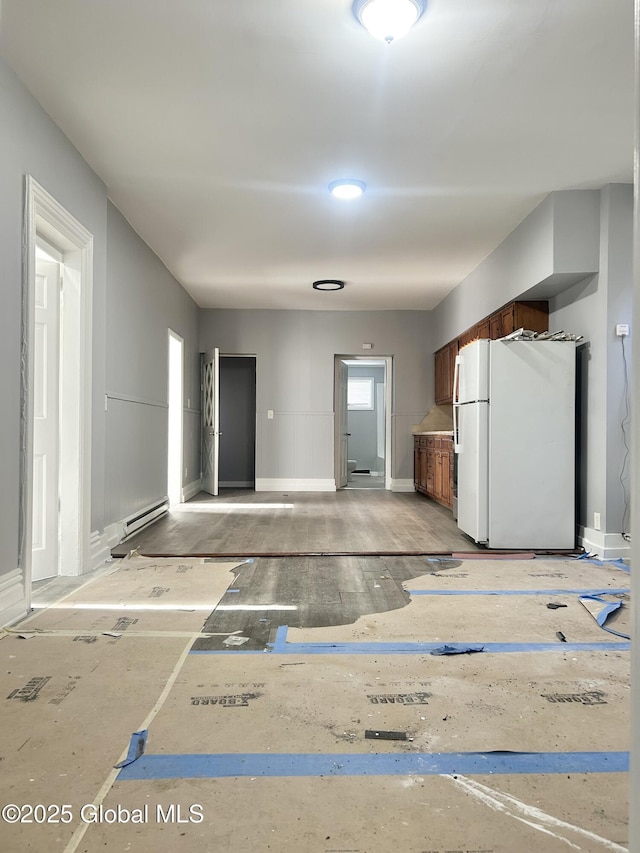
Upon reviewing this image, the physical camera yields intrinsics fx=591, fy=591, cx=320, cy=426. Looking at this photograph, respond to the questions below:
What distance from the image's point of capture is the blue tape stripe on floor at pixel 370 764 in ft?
5.35

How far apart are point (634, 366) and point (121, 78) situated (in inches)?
122

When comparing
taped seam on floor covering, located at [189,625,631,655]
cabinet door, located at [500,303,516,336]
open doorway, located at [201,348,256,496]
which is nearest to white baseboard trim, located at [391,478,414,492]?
open doorway, located at [201,348,256,496]

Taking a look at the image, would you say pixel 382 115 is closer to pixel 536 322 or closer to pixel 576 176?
pixel 576 176

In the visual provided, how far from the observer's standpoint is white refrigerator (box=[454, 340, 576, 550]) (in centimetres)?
450

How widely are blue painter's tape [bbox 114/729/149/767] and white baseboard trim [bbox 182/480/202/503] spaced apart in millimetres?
5803

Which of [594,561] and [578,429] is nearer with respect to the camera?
[594,561]

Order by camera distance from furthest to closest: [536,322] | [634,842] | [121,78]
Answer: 1. [536,322]
2. [121,78]
3. [634,842]

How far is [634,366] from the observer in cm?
71

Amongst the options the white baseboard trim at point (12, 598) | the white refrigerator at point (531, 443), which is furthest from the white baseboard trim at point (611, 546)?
the white baseboard trim at point (12, 598)

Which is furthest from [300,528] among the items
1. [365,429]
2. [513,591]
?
[365,429]

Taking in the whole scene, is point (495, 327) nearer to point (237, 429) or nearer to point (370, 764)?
point (370, 764)

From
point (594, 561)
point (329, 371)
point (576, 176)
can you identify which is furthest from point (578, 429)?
point (329, 371)

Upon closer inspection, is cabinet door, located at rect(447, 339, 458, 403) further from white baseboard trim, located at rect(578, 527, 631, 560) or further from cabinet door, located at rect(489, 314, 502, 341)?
white baseboard trim, located at rect(578, 527, 631, 560)

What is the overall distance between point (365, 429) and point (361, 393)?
2.68 feet
